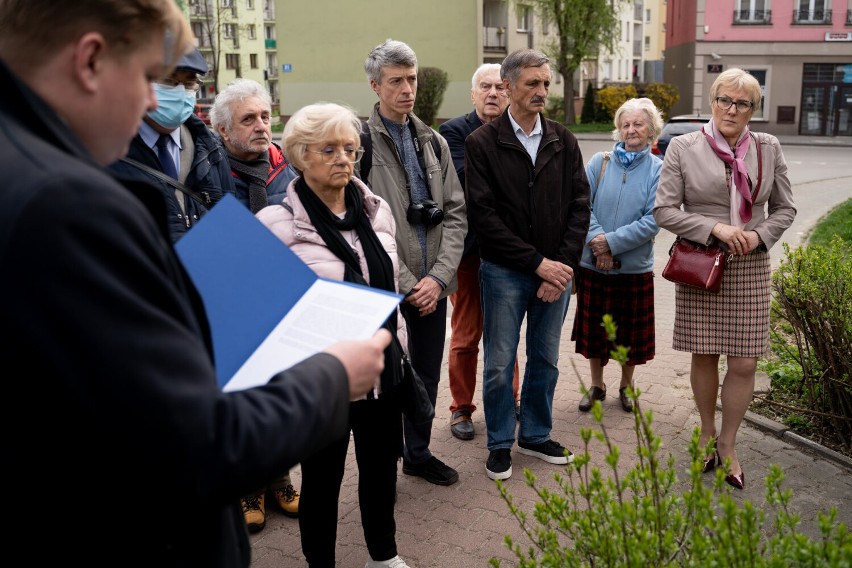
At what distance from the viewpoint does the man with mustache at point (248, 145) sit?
4242 mm

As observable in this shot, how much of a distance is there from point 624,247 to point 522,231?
3.26 feet

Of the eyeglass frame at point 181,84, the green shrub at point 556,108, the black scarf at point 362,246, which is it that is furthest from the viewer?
the green shrub at point 556,108

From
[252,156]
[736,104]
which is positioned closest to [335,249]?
[252,156]

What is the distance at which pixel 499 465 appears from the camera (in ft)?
14.9

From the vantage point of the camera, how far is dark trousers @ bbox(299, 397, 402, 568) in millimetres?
3348

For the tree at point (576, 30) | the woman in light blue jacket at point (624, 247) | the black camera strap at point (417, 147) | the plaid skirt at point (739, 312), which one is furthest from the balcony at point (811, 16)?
the black camera strap at point (417, 147)

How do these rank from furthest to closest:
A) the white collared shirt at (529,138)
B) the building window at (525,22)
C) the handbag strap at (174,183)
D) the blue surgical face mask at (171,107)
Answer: the building window at (525,22) → the white collared shirt at (529,138) → the blue surgical face mask at (171,107) → the handbag strap at (174,183)

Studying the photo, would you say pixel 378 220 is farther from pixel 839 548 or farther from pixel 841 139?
pixel 841 139

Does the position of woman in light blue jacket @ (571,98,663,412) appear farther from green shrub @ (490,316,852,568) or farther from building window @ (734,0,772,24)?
building window @ (734,0,772,24)

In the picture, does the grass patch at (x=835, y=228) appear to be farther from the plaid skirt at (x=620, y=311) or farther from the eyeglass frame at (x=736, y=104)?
the eyeglass frame at (x=736, y=104)

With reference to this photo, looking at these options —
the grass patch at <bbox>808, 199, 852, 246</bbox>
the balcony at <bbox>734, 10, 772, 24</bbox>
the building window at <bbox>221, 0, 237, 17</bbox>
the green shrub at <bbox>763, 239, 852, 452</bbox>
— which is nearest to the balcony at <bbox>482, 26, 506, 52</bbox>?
the balcony at <bbox>734, 10, 772, 24</bbox>

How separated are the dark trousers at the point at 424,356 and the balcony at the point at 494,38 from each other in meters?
41.4

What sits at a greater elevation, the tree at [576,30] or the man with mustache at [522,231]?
the tree at [576,30]

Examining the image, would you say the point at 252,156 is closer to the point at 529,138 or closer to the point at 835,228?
the point at 529,138
